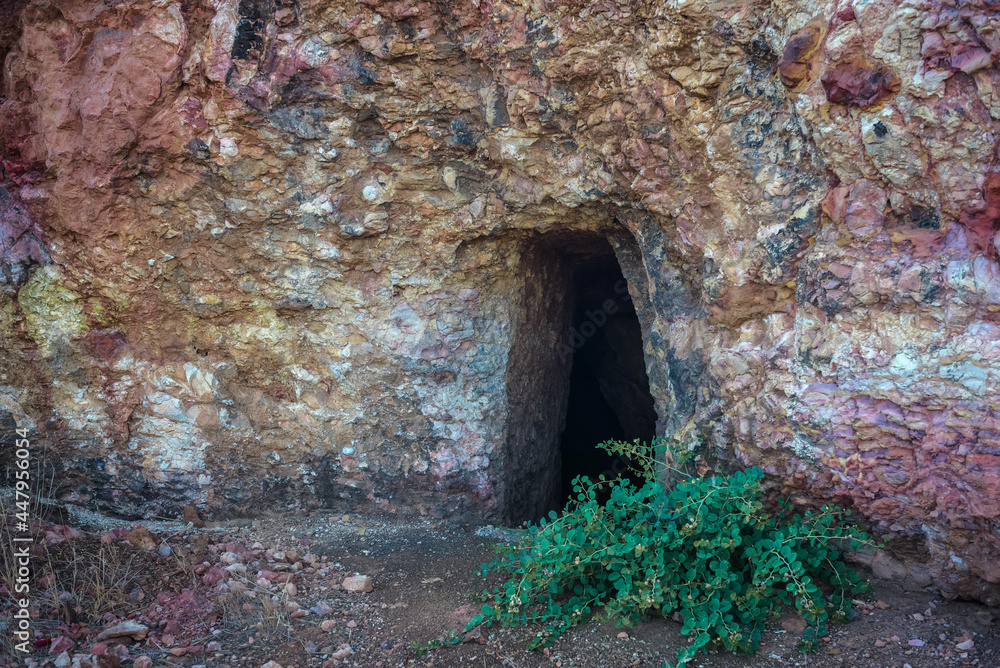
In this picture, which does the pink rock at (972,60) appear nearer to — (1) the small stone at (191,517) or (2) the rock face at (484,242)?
(2) the rock face at (484,242)

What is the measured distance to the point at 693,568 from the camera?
219 centimetres

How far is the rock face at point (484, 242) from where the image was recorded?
6.70ft

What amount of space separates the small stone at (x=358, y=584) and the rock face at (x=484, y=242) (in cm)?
66

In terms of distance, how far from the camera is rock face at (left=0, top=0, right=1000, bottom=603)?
6.70ft

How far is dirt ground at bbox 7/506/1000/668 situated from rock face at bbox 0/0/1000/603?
24 cm

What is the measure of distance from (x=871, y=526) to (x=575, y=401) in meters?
3.62

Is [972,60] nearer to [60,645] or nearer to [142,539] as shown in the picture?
[60,645]

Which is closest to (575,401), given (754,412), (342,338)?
(342,338)

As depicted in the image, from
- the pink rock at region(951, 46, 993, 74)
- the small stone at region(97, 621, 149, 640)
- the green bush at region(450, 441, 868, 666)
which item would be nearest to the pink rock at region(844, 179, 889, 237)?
the pink rock at region(951, 46, 993, 74)

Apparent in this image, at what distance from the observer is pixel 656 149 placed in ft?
8.50

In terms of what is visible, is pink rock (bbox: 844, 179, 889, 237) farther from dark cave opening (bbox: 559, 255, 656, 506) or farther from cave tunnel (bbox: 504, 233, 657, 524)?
dark cave opening (bbox: 559, 255, 656, 506)

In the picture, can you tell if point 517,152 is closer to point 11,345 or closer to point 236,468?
point 236,468

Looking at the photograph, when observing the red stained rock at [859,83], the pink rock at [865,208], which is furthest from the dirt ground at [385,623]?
the red stained rock at [859,83]

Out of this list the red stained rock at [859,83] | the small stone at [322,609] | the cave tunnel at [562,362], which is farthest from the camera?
the cave tunnel at [562,362]
